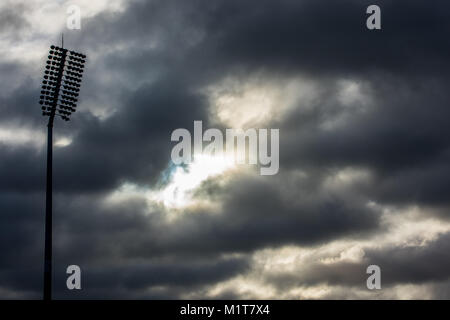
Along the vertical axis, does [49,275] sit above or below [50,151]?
below
